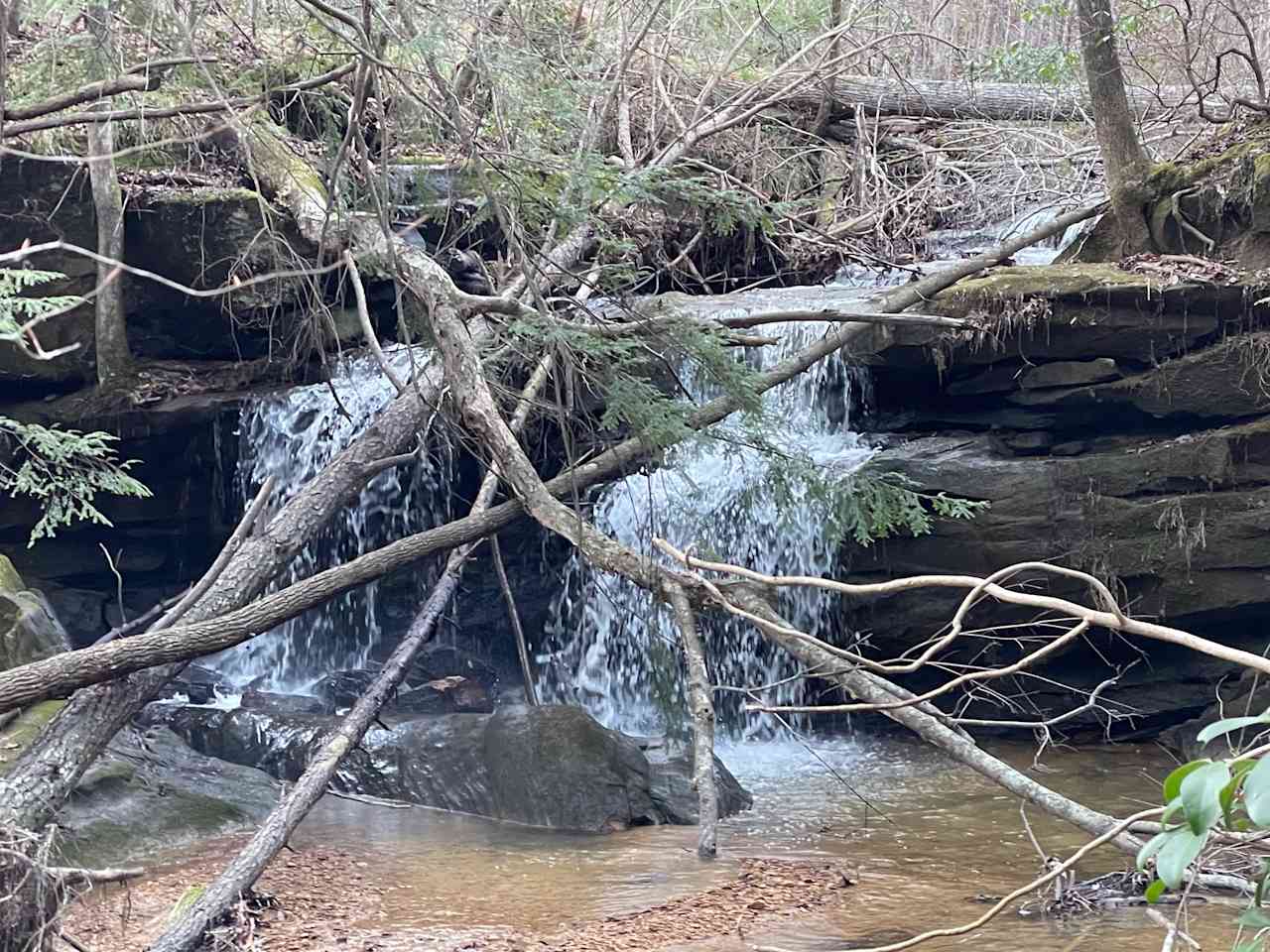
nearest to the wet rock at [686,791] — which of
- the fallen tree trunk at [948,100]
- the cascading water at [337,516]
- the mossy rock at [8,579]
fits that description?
the cascading water at [337,516]

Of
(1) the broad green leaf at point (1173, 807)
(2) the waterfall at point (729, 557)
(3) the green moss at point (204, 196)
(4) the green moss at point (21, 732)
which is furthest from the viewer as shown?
(3) the green moss at point (204, 196)

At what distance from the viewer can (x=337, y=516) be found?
9.62m

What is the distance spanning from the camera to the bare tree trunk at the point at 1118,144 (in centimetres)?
866

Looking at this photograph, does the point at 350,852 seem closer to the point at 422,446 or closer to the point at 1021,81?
the point at 422,446

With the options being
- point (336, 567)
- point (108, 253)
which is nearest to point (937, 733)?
point (336, 567)

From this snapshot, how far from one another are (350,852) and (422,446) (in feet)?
6.66

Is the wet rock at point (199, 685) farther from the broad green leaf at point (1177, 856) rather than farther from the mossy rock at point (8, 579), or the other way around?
the broad green leaf at point (1177, 856)

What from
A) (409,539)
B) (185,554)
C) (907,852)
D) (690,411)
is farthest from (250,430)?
(907,852)

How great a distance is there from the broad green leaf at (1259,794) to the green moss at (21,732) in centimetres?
552

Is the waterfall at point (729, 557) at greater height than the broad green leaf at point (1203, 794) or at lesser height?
lesser

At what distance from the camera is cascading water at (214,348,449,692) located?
9.58m

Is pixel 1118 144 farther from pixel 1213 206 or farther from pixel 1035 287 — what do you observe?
pixel 1035 287

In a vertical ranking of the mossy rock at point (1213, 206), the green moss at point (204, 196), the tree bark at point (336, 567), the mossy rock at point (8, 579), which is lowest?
the mossy rock at point (8, 579)

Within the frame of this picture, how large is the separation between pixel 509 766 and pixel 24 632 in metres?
2.71
